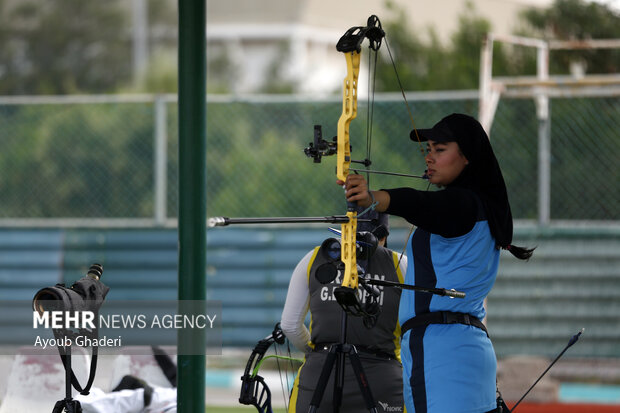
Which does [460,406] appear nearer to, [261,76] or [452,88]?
[452,88]

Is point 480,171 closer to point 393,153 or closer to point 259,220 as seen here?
point 259,220

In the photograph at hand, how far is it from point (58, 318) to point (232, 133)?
11.2 meters

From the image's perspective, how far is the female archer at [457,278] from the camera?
12.2 feet

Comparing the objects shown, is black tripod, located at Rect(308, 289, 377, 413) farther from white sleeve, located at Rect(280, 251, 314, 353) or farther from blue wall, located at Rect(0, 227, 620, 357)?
blue wall, located at Rect(0, 227, 620, 357)

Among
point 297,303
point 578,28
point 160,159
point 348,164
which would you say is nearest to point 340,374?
point 297,303

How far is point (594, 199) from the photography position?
10.0 m

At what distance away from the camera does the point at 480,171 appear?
379cm

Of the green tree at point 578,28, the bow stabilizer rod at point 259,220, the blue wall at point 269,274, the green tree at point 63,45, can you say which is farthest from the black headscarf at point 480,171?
the green tree at point 63,45

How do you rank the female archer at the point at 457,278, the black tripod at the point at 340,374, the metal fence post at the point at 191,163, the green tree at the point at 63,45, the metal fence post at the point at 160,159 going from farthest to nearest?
the green tree at the point at 63,45, the metal fence post at the point at 160,159, the metal fence post at the point at 191,163, the black tripod at the point at 340,374, the female archer at the point at 457,278

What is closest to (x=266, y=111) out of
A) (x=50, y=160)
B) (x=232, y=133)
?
(x=232, y=133)

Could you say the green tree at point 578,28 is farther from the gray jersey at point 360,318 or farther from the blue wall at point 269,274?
the gray jersey at point 360,318

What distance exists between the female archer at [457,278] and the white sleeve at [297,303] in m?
1.10

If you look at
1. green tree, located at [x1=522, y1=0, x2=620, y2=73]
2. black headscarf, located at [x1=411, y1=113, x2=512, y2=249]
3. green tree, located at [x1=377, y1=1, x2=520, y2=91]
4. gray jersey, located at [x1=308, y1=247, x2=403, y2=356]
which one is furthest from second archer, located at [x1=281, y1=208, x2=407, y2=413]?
green tree, located at [x1=377, y1=1, x2=520, y2=91]

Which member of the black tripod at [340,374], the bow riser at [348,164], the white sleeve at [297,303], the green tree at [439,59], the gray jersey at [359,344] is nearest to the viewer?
the bow riser at [348,164]
